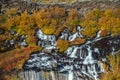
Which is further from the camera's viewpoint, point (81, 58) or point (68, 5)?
point (68, 5)

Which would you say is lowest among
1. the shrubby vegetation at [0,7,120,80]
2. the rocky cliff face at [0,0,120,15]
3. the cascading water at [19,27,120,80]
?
the cascading water at [19,27,120,80]

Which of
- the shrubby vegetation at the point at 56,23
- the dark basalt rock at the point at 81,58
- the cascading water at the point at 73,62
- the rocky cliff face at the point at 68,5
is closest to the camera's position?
the cascading water at the point at 73,62

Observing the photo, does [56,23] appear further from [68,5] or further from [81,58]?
[81,58]

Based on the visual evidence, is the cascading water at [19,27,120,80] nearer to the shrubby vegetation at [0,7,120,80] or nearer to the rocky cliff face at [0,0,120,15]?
the shrubby vegetation at [0,7,120,80]

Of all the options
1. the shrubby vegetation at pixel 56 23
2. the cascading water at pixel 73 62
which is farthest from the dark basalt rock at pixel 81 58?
the shrubby vegetation at pixel 56 23

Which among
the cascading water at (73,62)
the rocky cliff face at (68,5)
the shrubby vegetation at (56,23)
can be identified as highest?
the rocky cliff face at (68,5)

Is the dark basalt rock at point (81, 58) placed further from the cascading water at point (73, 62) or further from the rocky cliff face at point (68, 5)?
the rocky cliff face at point (68, 5)

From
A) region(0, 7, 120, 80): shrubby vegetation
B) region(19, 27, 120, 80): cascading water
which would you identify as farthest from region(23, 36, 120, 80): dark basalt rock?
region(0, 7, 120, 80): shrubby vegetation

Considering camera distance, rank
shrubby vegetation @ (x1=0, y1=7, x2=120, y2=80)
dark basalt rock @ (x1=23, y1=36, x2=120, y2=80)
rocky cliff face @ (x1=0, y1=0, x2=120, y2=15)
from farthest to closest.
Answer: rocky cliff face @ (x1=0, y1=0, x2=120, y2=15) → shrubby vegetation @ (x1=0, y1=7, x2=120, y2=80) → dark basalt rock @ (x1=23, y1=36, x2=120, y2=80)

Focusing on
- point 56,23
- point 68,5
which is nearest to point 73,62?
point 56,23
